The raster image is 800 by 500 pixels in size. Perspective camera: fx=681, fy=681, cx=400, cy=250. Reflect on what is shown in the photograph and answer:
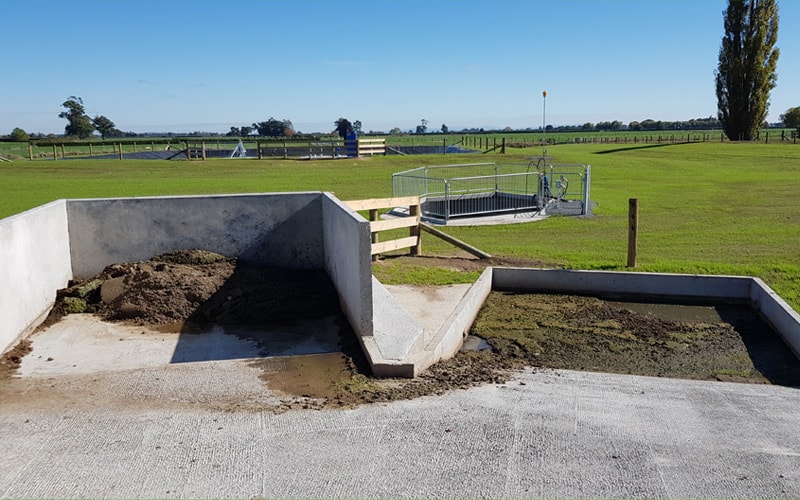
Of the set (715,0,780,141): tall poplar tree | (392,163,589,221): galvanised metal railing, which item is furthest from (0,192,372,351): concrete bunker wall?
(715,0,780,141): tall poplar tree

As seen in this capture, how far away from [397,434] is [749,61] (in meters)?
68.7

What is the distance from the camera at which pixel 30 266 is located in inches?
342

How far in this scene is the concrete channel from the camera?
4738mm

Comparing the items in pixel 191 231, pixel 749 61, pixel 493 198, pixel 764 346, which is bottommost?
pixel 764 346

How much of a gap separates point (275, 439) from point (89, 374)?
287cm

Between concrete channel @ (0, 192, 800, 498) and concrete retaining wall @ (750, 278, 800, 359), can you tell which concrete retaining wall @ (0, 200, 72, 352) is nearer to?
concrete channel @ (0, 192, 800, 498)

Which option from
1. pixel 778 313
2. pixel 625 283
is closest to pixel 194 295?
pixel 625 283

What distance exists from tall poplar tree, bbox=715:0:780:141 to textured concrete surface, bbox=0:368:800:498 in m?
65.5

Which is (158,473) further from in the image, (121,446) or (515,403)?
(515,403)

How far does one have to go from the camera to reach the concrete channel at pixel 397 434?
15.5 feet

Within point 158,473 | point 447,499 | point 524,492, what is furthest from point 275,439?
point 524,492

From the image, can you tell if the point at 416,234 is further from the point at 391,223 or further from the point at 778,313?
the point at 778,313

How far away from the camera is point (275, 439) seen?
5.44 metres

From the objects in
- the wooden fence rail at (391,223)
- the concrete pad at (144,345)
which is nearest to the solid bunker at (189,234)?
the concrete pad at (144,345)
